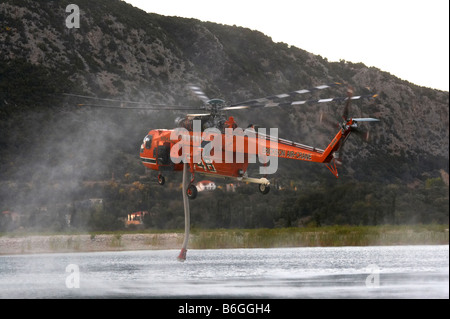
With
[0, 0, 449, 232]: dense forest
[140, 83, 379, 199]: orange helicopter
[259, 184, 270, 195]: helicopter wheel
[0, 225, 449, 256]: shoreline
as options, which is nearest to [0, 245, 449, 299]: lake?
[0, 225, 449, 256]: shoreline

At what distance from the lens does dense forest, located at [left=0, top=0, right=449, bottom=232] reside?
12469cm

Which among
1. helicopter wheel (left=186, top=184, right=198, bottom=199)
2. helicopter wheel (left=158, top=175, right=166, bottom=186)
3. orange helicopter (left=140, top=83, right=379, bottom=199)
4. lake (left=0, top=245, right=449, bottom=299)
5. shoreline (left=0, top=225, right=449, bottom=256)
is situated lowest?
lake (left=0, top=245, right=449, bottom=299)

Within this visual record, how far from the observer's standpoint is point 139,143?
473 feet

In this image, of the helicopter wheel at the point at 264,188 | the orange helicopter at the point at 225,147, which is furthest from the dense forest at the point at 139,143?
the helicopter wheel at the point at 264,188

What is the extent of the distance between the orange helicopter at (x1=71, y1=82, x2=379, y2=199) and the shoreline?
66.0 metres

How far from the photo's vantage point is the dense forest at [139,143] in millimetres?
124688

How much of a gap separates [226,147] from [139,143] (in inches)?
3989

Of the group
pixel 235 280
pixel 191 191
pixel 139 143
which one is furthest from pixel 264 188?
pixel 139 143

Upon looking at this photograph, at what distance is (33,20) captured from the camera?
182875mm

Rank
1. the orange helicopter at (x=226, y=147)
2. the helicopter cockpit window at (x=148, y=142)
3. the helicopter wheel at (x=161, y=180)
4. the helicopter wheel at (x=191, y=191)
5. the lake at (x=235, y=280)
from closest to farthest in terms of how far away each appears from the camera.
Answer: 1. the orange helicopter at (x=226, y=147)
2. the helicopter wheel at (x=191, y=191)
3. the helicopter wheel at (x=161, y=180)
4. the helicopter cockpit window at (x=148, y=142)
5. the lake at (x=235, y=280)

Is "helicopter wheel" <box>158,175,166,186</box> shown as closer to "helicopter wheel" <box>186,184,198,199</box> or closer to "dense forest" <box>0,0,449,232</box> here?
"helicopter wheel" <box>186,184,198,199</box>

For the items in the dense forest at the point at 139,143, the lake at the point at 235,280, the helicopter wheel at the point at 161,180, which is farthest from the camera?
the dense forest at the point at 139,143

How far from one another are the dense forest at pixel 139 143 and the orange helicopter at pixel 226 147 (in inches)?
2577

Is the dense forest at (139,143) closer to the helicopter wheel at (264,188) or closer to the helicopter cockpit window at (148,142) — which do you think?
the helicopter cockpit window at (148,142)
